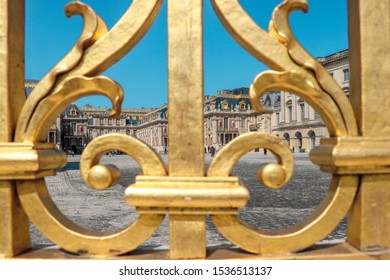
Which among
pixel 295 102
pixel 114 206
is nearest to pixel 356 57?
pixel 114 206

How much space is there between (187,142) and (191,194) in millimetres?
172

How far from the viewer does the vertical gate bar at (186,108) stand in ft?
3.38

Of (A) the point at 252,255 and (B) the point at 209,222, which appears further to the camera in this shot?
(B) the point at 209,222

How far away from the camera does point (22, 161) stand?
0.99 meters

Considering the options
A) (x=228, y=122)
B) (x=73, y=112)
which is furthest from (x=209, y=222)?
(x=73, y=112)

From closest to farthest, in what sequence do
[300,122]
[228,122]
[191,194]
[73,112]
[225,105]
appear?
[191,194] → [300,122] → [228,122] → [225,105] → [73,112]

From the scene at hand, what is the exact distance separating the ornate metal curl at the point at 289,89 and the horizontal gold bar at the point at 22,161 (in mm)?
562

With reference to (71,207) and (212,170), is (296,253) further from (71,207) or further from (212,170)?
(71,207)

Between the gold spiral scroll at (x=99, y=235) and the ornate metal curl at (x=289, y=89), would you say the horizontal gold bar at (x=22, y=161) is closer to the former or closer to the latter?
the gold spiral scroll at (x=99, y=235)

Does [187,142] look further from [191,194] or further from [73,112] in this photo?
[73,112]

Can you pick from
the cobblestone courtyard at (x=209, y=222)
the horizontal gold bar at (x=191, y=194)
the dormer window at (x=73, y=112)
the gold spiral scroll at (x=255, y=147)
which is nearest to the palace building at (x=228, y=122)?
the dormer window at (x=73, y=112)

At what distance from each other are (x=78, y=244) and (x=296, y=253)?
29.1 inches

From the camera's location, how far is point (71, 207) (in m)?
6.45
